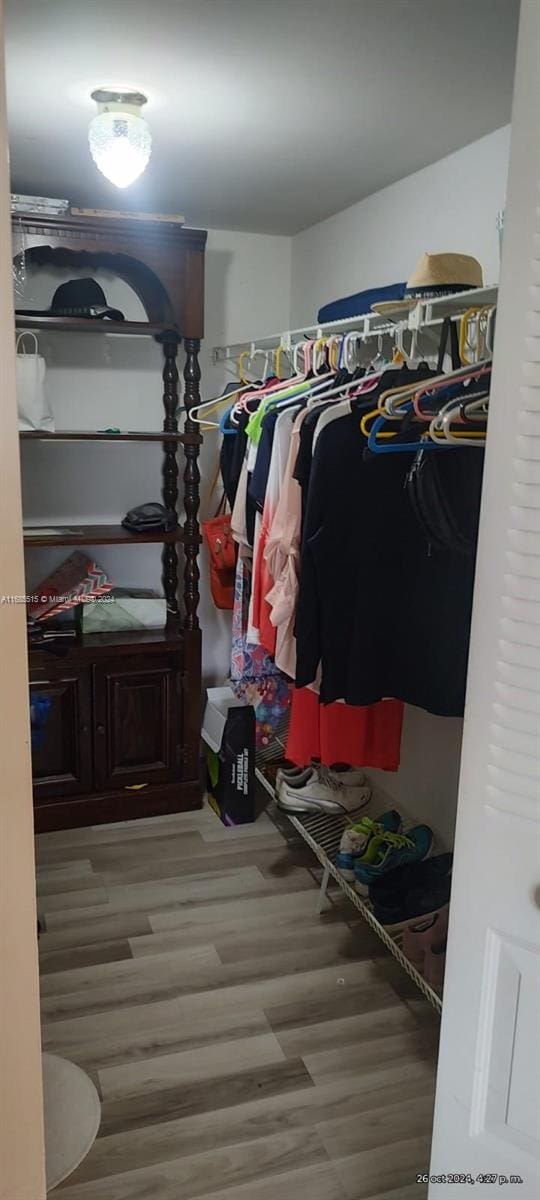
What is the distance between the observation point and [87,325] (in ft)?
9.70

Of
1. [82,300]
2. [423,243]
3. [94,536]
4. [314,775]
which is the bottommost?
[314,775]

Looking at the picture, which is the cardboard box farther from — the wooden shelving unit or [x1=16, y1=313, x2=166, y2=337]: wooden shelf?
[x1=16, y1=313, x2=166, y2=337]: wooden shelf

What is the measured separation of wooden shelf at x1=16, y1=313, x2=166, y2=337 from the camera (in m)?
2.91

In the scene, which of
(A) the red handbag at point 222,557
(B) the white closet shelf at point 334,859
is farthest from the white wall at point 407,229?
(B) the white closet shelf at point 334,859

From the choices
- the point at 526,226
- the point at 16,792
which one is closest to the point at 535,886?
the point at 16,792

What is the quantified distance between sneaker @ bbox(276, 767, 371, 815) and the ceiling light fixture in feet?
6.22

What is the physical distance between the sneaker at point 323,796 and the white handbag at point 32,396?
1480 mm

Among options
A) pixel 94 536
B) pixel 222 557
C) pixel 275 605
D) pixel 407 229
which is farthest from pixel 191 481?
pixel 407 229

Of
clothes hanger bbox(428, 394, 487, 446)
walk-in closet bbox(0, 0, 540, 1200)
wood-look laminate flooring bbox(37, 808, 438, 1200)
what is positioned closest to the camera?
walk-in closet bbox(0, 0, 540, 1200)

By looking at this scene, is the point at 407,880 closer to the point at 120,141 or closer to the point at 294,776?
the point at 294,776

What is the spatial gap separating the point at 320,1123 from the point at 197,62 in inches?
93.4

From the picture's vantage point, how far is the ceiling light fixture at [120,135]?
2.09 m

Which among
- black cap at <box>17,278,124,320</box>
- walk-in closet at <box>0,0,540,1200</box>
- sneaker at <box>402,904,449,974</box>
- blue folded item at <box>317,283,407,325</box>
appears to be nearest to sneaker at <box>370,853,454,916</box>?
walk-in closet at <box>0,0,540,1200</box>

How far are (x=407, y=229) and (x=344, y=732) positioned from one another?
1610mm
